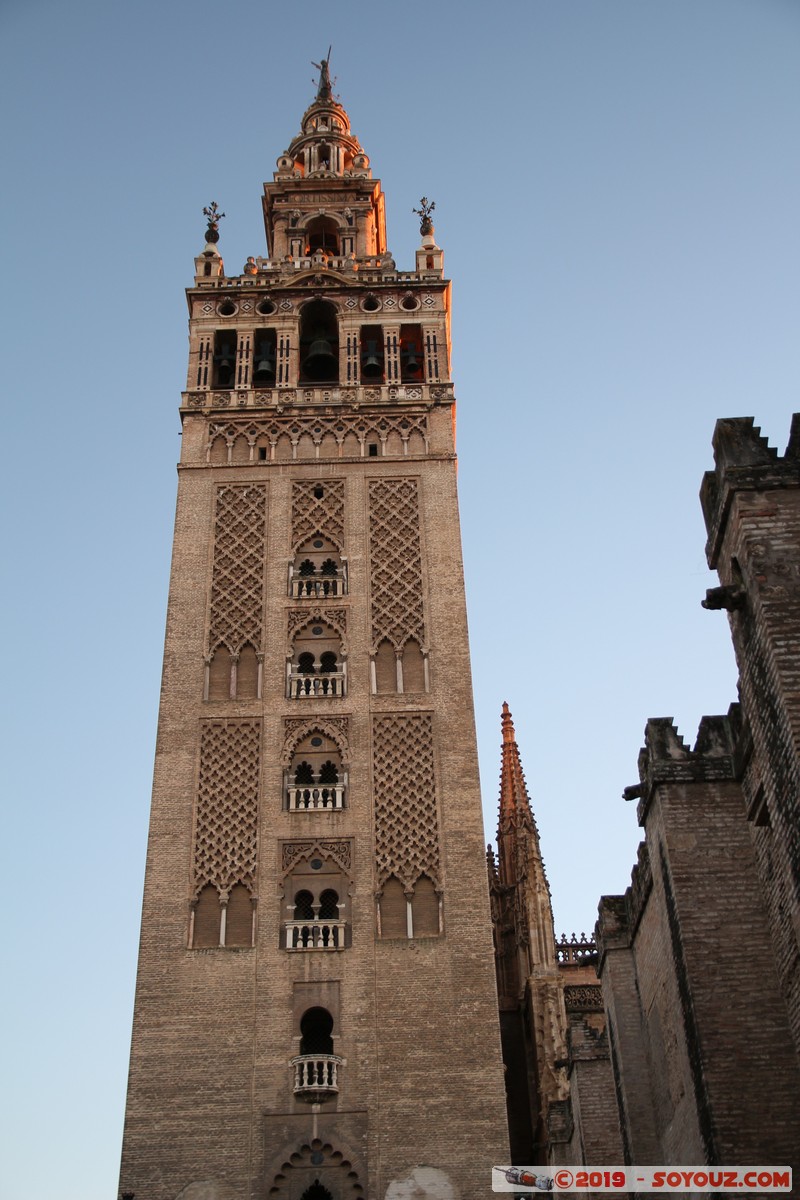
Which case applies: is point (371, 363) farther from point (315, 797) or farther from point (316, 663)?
point (315, 797)

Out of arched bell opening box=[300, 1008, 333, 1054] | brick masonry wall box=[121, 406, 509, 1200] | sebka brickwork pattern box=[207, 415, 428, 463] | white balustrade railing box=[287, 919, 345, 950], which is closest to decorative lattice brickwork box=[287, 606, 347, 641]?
brick masonry wall box=[121, 406, 509, 1200]

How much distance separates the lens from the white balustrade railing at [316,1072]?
1950 centimetres

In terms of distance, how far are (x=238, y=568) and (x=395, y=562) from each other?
113 inches

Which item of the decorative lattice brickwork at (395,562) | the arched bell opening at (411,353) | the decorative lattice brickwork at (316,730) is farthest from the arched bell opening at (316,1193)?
the arched bell opening at (411,353)

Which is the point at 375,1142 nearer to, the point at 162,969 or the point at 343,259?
the point at 162,969

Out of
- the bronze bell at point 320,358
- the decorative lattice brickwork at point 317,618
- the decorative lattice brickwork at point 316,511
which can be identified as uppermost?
the bronze bell at point 320,358

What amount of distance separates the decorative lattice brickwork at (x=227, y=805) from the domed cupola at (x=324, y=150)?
52.5 feet

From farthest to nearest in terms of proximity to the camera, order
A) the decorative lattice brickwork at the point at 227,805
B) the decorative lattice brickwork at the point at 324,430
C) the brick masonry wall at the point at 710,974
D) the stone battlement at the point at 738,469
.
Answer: the decorative lattice brickwork at the point at 324,430 → the decorative lattice brickwork at the point at 227,805 → the brick masonry wall at the point at 710,974 → the stone battlement at the point at 738,469

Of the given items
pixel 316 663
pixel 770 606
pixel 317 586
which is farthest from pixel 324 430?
pixel 770 606

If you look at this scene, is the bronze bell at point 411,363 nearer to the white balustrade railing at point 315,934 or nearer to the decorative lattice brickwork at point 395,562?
the decorative lattice brickwork at point 395,562

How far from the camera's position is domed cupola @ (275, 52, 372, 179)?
33812mm

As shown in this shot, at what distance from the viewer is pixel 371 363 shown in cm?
2891

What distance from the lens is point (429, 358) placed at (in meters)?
28.6

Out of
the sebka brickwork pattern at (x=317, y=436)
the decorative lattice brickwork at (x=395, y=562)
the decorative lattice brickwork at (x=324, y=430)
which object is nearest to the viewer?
the decorative lattice brickwork at (x=395, y=562)
